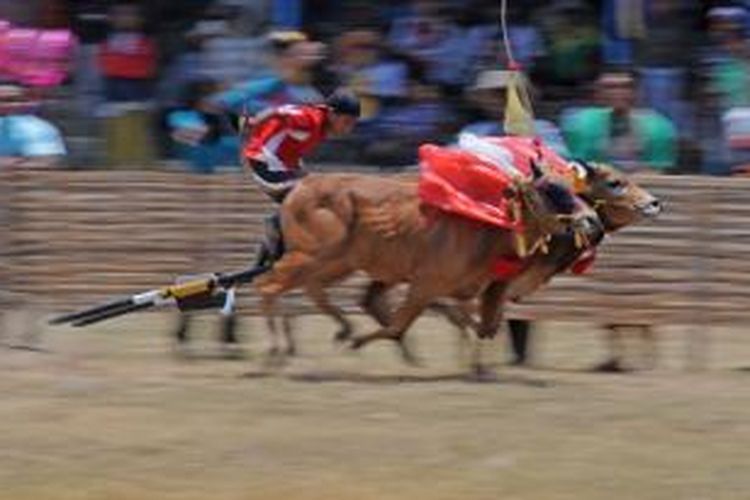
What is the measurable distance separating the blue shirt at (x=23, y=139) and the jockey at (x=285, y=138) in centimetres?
230

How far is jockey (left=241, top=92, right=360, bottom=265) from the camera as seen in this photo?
12.4m

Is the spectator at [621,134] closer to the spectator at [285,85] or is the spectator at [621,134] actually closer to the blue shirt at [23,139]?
the spectator at [285,85]

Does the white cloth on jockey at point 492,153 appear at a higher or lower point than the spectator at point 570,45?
higher

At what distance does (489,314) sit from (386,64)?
15.4 feet

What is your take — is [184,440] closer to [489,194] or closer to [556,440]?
[556,440]

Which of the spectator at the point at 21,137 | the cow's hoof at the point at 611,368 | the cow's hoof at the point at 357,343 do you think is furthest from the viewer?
the spectator at the point at 21,137

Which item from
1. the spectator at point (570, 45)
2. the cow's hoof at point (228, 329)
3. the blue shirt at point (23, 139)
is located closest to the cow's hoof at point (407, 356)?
the cow's hoof at point (228, 329)

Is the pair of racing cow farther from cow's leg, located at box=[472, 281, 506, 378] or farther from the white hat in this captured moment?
the white hat

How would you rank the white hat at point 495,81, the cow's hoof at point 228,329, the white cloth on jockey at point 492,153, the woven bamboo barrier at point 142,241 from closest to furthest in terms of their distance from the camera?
the white cloth on jockey at point 492,153 → the woven bamboo barrier at point 142,241 → the cow's hoof at point 228,329 → the white hat at point 495,81

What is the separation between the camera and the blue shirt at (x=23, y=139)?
46.9ft

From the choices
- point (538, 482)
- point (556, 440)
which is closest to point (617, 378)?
point (556, 440)

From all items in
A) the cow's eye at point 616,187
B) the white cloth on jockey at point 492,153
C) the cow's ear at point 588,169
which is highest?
the white cloth on jockey at point 492,153

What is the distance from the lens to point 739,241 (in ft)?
42.5

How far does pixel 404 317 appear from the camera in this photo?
12297mm
